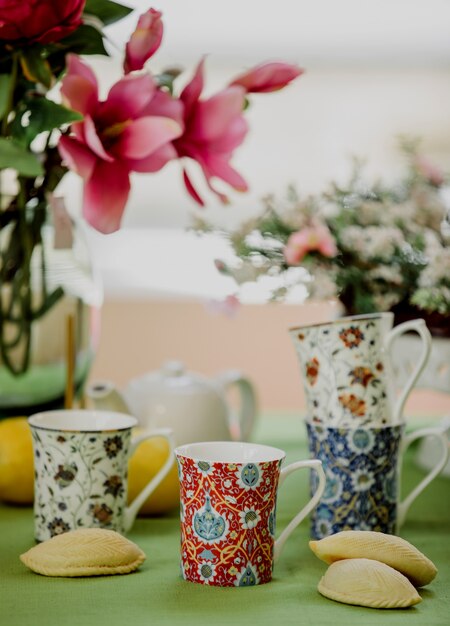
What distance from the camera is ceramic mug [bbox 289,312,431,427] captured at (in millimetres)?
759

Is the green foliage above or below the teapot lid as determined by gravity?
above

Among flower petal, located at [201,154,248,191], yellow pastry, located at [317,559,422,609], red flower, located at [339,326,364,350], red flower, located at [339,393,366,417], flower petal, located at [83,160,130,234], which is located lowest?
yellow pastry, located at [317,559,422,609]

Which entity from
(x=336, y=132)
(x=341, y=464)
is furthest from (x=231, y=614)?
(x=336, y=132)

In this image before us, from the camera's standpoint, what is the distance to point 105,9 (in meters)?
0.77

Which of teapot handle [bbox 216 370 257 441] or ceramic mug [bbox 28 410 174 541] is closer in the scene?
ceramic mug [bbox 28 410 174 541]

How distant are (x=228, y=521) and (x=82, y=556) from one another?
107 millimetres

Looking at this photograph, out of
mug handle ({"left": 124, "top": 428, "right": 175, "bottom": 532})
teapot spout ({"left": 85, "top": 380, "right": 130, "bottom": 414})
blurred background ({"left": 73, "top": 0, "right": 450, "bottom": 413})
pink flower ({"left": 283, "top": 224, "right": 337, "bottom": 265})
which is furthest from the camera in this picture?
blurred background ({"left": 73, "top": 0, "right": 450, "bottom": 413})

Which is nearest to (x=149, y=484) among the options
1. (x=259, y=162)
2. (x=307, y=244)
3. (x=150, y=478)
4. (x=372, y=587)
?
(x=150, y=478)

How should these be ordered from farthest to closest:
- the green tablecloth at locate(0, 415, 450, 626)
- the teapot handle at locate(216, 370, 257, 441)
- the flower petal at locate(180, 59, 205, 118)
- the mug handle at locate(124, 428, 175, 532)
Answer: the teapot handle at locate(216, 370, 257, 441) < the mug handle at locate(124, 428, 175, 532) < the flower petal at locate(180, 59, 205, 118) < the green tablecloth at locate(0, 415, 450, 626)

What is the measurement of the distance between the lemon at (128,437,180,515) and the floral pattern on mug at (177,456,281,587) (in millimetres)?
195

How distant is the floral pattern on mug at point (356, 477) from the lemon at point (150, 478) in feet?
0.51

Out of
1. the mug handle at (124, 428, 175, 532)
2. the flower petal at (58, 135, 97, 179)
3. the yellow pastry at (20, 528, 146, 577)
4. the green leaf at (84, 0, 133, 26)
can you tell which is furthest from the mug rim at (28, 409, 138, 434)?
the green leaf at (84, 0, 133, 26)

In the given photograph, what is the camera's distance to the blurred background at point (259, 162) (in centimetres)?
272

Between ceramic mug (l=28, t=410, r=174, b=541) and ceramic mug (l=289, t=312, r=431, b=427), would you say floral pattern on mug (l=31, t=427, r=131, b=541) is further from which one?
ceramic mug (l=289, t=312, r=431, b=427)
